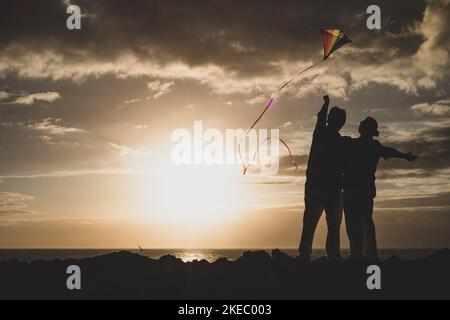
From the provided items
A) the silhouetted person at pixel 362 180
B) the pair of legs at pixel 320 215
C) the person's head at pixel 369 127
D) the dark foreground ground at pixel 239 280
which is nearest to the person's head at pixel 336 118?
the silhouetted person at pixel 362 180

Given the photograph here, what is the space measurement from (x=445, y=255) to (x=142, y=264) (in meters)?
9.34

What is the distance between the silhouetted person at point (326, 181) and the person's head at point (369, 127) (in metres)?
0.75

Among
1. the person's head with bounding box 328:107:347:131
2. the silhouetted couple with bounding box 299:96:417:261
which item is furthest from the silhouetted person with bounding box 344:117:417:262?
the person's head with bounding box 328:107:347:131

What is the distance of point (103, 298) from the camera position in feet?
49.5

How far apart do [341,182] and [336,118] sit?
191 cm

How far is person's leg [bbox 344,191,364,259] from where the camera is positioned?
1653 cm

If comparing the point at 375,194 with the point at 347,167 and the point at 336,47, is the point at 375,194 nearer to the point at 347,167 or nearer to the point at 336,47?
the point at 347,167

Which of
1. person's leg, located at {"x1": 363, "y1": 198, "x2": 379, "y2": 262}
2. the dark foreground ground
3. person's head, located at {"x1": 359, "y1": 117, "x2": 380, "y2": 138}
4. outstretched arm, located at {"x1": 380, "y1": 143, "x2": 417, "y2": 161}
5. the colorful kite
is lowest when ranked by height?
the dark foreground ground

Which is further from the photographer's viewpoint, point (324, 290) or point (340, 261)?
point (340, 261)

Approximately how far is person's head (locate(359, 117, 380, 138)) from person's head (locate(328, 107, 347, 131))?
2.66ft

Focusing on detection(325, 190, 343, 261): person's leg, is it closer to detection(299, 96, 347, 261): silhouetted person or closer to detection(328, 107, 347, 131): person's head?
detection(299, 96, 347, 261): silhouetted person

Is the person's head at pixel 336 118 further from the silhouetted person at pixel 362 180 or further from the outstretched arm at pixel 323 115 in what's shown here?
the silhouetted person at pixel 362 180

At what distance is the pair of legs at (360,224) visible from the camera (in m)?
16.5
